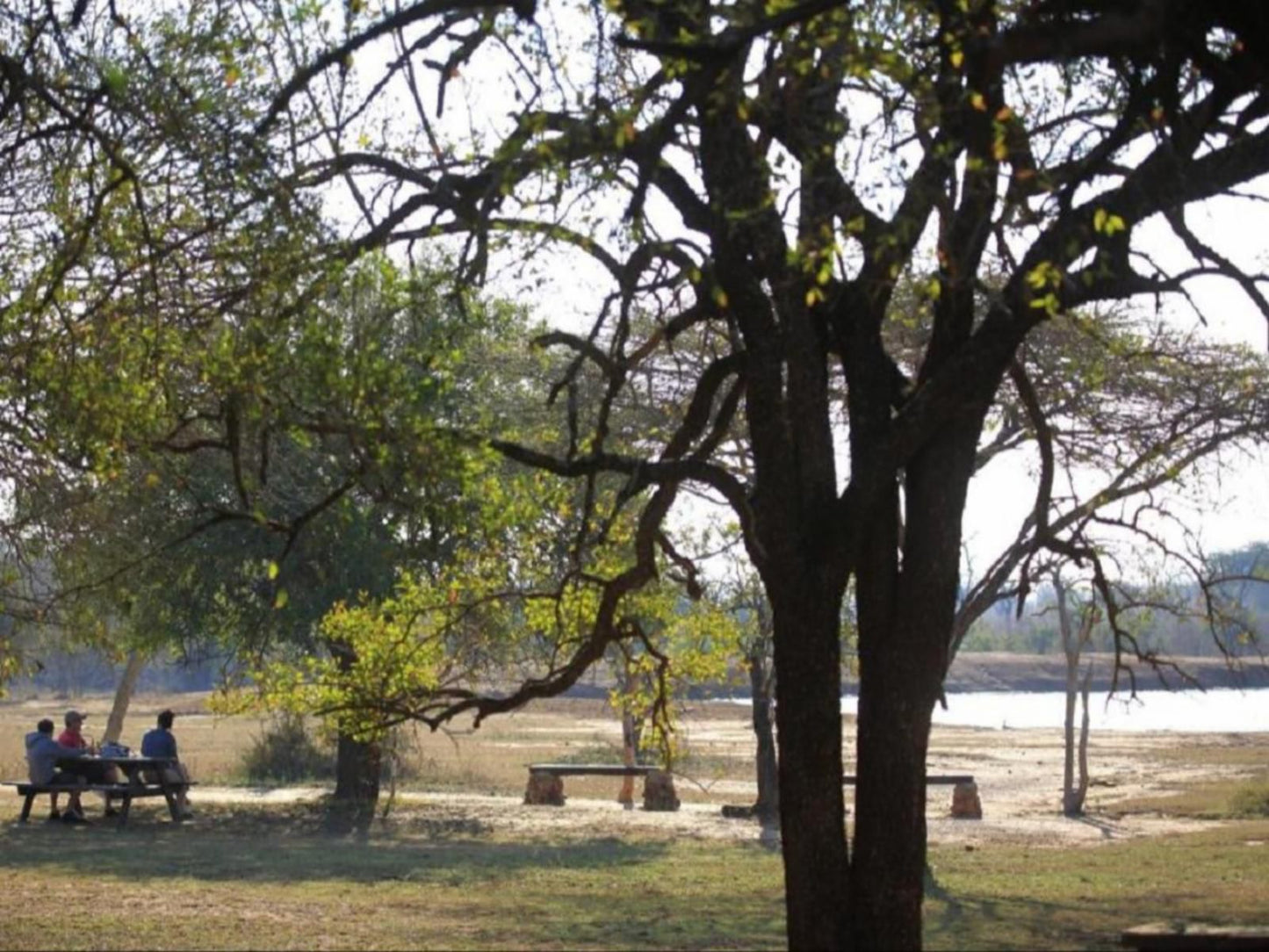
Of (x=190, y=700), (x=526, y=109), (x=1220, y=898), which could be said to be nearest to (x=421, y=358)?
(x=526, y=109)

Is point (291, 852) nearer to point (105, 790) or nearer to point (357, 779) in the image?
point (105, 790)

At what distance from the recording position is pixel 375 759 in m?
26.8

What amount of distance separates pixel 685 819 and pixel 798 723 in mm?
17612

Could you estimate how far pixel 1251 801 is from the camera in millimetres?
31078

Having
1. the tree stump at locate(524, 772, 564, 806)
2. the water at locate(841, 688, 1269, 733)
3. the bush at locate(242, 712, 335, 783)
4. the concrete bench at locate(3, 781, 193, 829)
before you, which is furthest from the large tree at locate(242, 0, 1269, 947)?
the water at locate(841, 688, 1269, 733)

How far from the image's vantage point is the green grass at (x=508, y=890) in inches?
522

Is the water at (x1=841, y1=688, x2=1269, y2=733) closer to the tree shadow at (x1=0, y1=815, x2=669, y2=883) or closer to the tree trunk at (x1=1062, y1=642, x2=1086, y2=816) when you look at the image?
the tree trunk at (x1=1062, y1=642, x2=1086, y2=816)

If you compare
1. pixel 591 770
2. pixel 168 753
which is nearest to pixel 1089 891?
pixel 168 753

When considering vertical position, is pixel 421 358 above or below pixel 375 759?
above

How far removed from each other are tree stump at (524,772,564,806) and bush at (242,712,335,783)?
6419 millimetres

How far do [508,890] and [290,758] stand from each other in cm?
1895

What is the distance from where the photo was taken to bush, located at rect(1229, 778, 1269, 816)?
30.2m

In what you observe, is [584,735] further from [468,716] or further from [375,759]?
[375,759]

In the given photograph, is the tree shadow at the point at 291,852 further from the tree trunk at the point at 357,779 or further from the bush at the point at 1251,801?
the bush at the point at 1251,801
